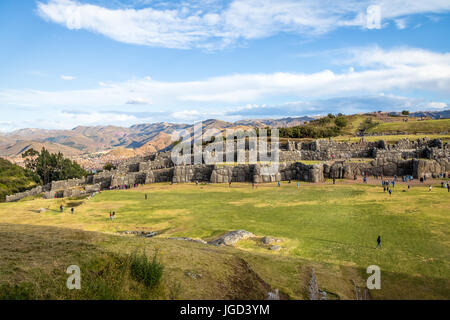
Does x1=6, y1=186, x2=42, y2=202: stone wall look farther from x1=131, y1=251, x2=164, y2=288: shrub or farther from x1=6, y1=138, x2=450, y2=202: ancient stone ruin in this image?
x1=131, y1=251, x2=164, y2=288: shrub

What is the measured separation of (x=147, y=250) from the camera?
11211mm

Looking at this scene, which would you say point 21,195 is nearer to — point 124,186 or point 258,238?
point 124,186

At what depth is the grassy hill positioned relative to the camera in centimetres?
6968

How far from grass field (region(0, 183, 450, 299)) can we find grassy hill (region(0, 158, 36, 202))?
121 ft

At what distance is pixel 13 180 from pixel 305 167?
251 ft

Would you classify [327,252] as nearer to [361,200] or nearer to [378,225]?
[378,225]

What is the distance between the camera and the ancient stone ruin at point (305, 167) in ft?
157

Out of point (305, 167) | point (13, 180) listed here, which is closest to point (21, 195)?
point (13, 180)

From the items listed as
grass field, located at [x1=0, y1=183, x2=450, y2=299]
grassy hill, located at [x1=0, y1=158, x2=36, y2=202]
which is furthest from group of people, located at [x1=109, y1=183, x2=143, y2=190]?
grassy hill, located at [x1=0, y1=158, x2=36, y2=202]

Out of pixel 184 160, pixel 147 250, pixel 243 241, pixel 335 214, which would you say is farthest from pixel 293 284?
pixel 184 160
